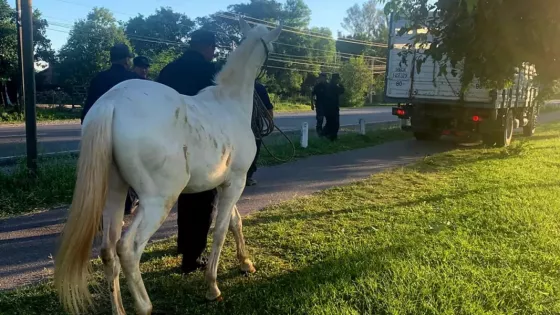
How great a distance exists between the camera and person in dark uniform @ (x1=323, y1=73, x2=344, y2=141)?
493 inches

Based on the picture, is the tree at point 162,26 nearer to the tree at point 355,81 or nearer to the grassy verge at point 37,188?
the tree at point 355,81

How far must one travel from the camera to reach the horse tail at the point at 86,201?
8.70ft

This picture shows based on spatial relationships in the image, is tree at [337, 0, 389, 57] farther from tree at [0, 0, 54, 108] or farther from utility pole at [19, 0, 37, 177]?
utility pole at [19, 0, 37, 177]

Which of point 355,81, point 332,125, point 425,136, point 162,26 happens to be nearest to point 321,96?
point 332,125

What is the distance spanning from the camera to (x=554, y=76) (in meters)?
3.33

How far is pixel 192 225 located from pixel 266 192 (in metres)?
3.22

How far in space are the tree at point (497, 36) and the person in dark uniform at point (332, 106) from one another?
29.0 feet

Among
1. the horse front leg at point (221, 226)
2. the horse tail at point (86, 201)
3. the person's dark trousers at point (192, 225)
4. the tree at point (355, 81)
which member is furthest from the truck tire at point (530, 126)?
the tree at point (355, 81)

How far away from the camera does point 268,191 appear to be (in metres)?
7.25

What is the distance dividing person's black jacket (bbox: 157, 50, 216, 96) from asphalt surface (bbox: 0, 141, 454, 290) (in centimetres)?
180

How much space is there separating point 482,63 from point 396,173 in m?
5.51

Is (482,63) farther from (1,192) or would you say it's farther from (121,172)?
(1,192)

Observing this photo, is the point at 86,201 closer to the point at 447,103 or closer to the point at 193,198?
the point at 193,198

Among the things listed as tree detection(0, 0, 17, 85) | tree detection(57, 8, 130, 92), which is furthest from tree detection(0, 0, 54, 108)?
tree detection(57, 8, 130, 92)
